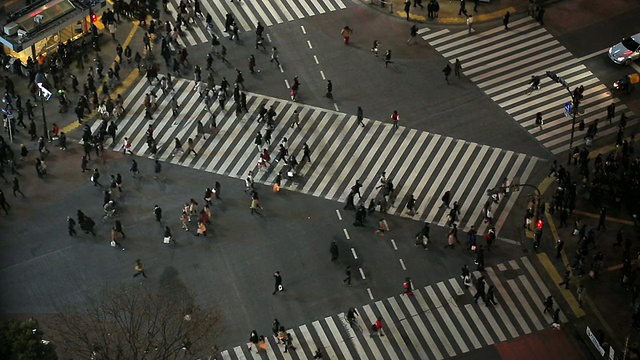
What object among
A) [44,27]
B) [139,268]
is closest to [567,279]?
[139,268]

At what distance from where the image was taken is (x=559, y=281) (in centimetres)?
9869

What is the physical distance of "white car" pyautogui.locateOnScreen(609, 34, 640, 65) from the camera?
11294 cm

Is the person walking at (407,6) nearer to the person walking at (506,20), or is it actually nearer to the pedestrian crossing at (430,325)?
the person walking at (506,20)

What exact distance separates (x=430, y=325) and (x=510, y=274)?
7.07 meters

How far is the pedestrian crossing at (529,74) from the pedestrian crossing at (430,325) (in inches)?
568

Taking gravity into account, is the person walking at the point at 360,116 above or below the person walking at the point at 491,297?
above

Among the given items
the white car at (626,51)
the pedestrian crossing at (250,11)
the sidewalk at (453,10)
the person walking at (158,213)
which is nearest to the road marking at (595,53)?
the white car at (626,51)

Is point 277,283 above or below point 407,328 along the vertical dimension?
above

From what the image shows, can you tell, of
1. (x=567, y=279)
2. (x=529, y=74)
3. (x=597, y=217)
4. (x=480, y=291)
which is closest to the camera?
(x=480, y=291)

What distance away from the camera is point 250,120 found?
4341 inches

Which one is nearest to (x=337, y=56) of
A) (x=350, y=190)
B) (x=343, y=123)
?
(x=343, y=123)

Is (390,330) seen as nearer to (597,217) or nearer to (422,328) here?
(422,328)

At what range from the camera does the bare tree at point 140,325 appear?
3647 inches

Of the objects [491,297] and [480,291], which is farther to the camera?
[491,297]
